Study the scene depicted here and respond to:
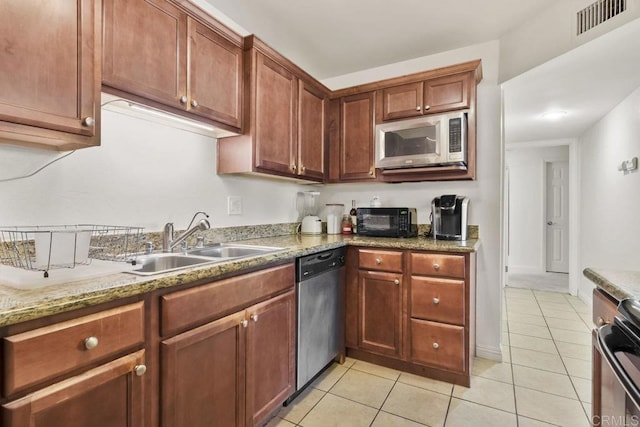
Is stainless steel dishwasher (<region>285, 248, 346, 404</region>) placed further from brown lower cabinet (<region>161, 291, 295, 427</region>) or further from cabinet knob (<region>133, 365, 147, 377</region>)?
cabinet knob (<region>133, 365, 147, 377</region>)

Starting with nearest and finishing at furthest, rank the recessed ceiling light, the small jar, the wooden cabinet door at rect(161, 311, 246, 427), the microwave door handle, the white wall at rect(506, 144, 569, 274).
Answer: the microwave door handle
the wooden cabinet door at rect(161, 311, 246, 427)
the small jar
the recessed ceiling light
the white wall at rect(506, 144, 569, 274)

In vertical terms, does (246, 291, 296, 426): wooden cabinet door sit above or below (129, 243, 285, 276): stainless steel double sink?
below

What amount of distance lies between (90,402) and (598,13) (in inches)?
119

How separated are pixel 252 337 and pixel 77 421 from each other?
716mm

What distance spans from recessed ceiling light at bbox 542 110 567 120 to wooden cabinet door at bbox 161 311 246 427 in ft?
12.2

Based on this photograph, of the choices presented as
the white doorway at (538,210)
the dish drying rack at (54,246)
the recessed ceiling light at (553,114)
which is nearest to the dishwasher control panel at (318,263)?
the dish drying rack at (54,246)

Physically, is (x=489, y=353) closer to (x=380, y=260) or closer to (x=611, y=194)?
(x=380, y=260)

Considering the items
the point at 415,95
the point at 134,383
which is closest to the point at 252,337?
the point at 134,383

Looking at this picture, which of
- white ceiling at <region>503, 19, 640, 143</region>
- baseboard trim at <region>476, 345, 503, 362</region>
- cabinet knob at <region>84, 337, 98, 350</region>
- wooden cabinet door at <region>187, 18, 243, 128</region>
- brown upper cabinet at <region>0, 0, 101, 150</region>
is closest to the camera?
cabinet knob at <region>84, 337, 98, 350</region>

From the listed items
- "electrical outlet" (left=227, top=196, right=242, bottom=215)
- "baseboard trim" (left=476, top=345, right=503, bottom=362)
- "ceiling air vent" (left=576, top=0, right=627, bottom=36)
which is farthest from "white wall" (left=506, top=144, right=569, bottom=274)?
"electrical outlet" (left=227, top=196, right=242, bottom=215)

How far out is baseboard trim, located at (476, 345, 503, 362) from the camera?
8.02 ft

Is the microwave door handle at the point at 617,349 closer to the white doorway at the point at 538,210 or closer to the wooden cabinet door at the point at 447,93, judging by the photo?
the wooden cabinet door at the point at 447,93

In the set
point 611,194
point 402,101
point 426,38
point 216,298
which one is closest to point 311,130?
point 402,101

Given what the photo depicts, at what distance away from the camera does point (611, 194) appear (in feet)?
10.6
